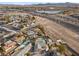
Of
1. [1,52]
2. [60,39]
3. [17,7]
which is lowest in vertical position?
[1,52]

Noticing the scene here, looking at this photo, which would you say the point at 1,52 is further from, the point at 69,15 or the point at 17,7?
the point at 69,15

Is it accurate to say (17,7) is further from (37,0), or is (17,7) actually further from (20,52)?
(20,52)

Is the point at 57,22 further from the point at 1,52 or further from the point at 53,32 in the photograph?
the point at 1,52

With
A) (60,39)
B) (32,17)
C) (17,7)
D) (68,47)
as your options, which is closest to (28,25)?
(32,17)

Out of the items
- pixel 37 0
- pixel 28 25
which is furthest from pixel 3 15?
pixel 37 0

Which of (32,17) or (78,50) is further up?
(32,17)

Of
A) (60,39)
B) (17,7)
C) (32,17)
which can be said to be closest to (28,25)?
(32,17)

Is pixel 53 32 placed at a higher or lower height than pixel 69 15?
lower

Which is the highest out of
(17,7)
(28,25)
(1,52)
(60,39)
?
(17,7)
